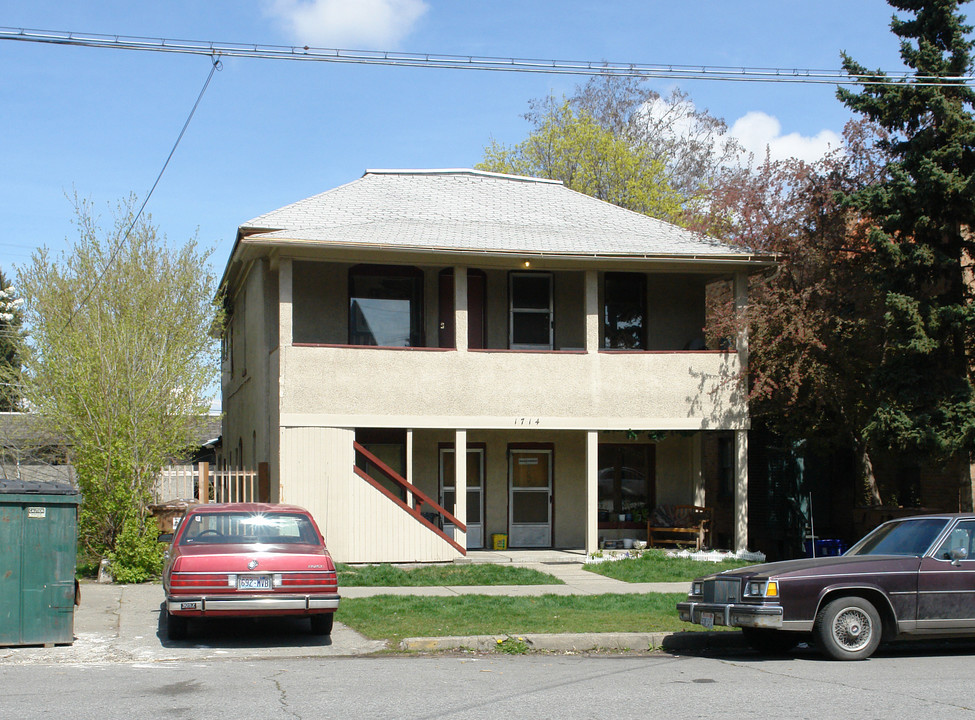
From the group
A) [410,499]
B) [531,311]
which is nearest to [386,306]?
[531,311]

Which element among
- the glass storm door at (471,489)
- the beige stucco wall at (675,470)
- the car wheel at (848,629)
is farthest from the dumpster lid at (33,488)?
the beige stucco wall at (675,470)

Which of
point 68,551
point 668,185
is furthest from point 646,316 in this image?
point 668,185

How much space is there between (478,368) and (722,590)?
31.9 feet

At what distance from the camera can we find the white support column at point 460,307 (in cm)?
1981

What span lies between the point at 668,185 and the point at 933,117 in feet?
74.4

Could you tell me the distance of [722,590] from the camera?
35.7 ft

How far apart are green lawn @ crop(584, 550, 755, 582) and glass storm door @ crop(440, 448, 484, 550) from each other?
3.12 m

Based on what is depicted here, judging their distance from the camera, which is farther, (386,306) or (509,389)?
(386,306)

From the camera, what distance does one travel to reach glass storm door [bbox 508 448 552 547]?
861 inches

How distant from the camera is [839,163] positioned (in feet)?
67.7

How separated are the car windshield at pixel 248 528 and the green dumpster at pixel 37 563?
131cm

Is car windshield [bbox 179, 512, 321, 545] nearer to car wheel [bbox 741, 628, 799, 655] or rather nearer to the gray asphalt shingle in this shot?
car wheel [bbox 741, 628, 799, 655]

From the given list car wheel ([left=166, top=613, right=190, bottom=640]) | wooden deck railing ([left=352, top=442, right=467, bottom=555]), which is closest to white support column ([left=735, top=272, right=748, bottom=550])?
wooden deck railing ([left=352, top=442, right=467, bottom=555])

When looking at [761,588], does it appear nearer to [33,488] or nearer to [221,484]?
[33,488]
